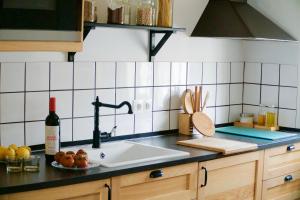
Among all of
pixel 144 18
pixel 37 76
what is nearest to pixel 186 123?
pixel 144 18

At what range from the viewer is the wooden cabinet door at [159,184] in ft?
8.31

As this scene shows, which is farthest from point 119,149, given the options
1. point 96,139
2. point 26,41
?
point 26,41

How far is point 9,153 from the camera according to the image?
2.46 metres

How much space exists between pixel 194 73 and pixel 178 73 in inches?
6.4

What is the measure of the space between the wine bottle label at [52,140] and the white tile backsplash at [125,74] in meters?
0.70

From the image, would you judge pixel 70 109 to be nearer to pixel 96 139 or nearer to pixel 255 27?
pixel 96 139

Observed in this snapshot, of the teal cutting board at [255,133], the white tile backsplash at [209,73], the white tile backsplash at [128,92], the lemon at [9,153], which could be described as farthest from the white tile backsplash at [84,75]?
the teal cutting board at [255,133]

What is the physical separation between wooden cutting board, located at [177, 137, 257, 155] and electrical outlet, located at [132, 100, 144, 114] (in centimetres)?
33

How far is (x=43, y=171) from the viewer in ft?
7.88

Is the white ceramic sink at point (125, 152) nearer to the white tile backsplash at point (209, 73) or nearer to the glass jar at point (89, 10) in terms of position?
the glass jar at point (89, 10)

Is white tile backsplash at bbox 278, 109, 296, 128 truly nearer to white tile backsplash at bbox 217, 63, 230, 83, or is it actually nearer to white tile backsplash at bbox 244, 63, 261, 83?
white tile backsplash at bbox 244, 63, 261, 83

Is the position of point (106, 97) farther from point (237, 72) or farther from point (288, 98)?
point (288, 98)

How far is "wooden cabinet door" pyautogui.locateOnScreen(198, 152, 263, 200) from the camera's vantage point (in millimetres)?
2963

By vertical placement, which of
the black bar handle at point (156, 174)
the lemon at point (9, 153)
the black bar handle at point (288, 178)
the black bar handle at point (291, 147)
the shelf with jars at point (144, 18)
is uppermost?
the shelf with jars at point (144, 18)
